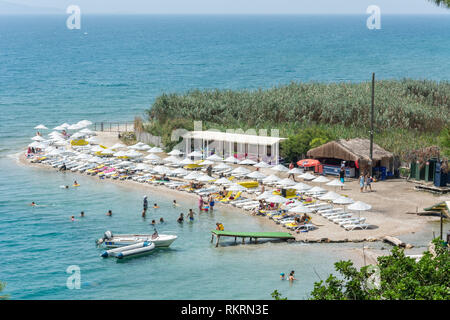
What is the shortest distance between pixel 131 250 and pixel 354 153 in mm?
19142

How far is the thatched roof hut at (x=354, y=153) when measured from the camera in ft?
142

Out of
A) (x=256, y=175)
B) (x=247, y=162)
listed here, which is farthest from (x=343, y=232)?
(x=247, y=162)

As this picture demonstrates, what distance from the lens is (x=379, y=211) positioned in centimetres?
3659

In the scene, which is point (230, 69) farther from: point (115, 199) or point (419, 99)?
point (115, 199)

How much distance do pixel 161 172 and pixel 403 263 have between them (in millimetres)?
31783

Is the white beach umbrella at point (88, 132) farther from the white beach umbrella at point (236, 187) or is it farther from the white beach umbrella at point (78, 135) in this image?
the white beach umbrella at point (236, 187)

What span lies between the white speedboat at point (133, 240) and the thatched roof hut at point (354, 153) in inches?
641

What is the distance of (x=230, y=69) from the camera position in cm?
16475

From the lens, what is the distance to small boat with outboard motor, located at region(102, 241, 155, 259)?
102 ft

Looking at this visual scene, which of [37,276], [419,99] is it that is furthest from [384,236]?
[419,99]

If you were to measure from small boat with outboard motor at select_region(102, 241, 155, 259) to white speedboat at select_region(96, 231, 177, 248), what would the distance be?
1.26 feet

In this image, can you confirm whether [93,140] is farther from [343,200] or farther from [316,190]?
[343,200]

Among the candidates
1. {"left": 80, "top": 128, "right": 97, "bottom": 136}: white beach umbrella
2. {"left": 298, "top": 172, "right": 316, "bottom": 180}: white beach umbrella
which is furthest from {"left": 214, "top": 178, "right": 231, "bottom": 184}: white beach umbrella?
{"left": 80, "top": 128, "right": 97, "bottom": 136}: white beach umbrella
